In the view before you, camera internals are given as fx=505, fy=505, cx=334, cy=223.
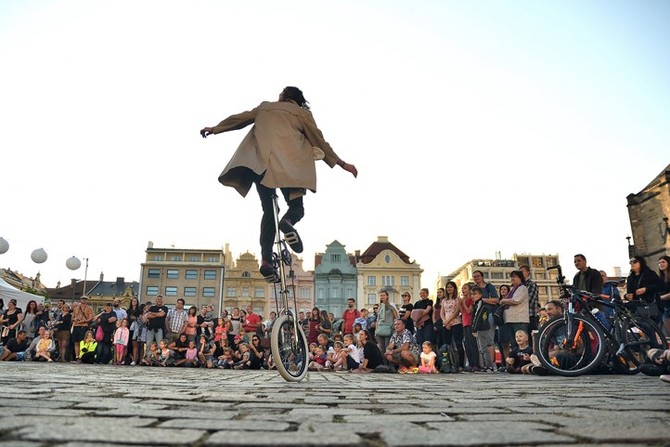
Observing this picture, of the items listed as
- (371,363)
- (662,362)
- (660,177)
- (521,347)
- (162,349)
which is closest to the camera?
(662,362)

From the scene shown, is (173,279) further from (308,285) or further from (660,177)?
(660,177)

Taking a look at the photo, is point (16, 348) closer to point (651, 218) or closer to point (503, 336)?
point (503, 336)

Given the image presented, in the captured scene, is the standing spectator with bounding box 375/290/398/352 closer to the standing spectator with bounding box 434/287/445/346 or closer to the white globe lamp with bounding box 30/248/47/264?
the standing spectator with bounding box 434/287/445/346

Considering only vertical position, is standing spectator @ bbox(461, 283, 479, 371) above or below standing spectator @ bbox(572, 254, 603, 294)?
below

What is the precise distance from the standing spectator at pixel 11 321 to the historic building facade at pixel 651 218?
138 ft

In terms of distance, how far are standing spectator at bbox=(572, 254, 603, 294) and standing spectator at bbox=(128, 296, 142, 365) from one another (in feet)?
38.5

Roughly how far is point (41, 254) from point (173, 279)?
4740cm

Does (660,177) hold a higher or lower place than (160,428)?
higher

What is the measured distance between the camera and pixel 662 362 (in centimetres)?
612

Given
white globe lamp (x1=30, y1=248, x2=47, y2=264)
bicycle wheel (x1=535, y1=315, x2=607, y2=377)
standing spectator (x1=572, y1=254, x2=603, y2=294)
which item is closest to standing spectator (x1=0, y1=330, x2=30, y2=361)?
bicycle wheel (x1=535, y1=315, x2=607, y2=377)

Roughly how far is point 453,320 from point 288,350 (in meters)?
6.99

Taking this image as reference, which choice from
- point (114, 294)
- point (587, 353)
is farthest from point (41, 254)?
point (114, 294)

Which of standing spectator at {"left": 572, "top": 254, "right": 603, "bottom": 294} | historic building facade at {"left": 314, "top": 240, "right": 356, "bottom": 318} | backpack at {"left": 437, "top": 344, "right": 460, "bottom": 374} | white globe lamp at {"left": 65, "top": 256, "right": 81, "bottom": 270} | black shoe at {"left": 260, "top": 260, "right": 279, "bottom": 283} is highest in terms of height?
historic building facade at {"left": 314, "top": 240, "right": 356, "bottom": 318}

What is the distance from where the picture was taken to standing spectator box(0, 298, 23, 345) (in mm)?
15008
